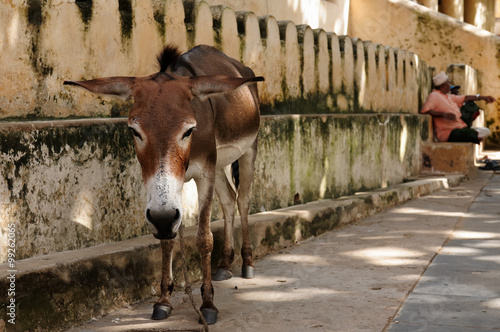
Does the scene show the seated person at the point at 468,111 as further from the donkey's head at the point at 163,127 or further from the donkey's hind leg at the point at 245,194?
the donkey's head at the point at 163,127

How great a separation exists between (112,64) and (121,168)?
2.34ft

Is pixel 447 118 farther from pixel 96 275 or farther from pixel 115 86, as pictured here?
pixel 115 86

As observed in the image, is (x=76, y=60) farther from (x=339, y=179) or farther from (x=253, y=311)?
(x=339, y=179)

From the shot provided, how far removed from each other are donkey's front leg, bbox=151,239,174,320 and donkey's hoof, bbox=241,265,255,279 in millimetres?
971

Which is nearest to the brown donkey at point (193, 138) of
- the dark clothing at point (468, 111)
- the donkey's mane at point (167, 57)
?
the donkey's mane at point (167, 57)

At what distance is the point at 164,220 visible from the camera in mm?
3123

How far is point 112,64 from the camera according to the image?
15.4ft

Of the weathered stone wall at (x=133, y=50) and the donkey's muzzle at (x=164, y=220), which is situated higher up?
the weathered stone wall at (x=133, y=50)

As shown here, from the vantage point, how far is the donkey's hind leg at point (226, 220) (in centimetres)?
482

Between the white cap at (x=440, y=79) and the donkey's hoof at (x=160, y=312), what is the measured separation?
364 inches

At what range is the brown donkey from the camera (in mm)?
3240

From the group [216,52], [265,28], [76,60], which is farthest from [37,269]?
[265,28]

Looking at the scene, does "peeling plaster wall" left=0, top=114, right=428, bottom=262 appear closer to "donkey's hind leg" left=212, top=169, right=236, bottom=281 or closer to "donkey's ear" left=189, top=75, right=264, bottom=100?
"donkey's hind leg" left=212, top=169, right=236, bottom=281

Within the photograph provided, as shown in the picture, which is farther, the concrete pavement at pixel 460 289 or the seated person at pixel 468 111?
the seated person at pixel 468 111
